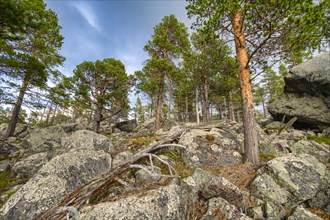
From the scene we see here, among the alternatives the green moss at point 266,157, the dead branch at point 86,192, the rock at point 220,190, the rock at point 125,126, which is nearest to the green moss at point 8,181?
the dead branch at point 86,192

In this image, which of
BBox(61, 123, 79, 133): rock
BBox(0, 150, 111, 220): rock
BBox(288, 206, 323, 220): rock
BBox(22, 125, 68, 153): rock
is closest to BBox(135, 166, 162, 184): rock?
BBox(0, 150, 111, 220): rock

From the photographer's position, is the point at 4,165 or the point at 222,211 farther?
the point at 4,165

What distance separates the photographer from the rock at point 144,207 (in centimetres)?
305

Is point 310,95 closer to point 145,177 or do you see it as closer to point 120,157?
point 145,177

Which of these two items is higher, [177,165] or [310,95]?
[310,95]

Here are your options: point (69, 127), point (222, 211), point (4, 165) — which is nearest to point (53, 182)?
point (222, 211)

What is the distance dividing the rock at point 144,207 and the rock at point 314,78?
1404cm

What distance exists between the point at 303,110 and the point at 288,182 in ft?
36.3

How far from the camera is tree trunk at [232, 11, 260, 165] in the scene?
248 inches

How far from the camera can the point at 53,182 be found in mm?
4250

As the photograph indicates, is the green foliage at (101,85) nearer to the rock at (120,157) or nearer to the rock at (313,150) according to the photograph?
the rock at (120,157)

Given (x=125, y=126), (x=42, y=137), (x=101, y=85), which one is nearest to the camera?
(x=42, y=137)

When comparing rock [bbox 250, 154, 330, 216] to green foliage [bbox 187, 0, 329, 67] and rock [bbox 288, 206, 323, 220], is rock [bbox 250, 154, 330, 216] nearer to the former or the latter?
rock [bbox 288, 206, 323, 220]

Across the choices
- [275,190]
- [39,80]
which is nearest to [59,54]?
[39,80]
